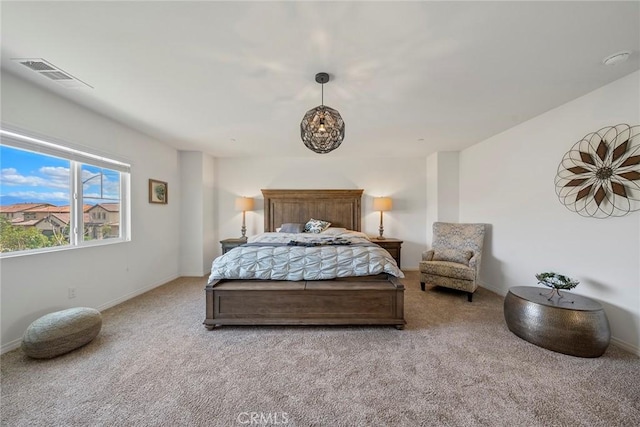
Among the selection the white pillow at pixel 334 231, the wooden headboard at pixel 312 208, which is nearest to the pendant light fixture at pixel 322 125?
the white pillow at pixel 334 231

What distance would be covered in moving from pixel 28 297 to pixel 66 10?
2.41 metres

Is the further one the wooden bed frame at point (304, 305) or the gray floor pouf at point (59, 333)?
the wooden bed frame at point (304, 305)

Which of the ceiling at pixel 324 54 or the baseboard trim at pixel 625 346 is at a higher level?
the ceiling at pixel 324 54

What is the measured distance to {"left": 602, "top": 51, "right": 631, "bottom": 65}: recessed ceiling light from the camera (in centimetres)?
171

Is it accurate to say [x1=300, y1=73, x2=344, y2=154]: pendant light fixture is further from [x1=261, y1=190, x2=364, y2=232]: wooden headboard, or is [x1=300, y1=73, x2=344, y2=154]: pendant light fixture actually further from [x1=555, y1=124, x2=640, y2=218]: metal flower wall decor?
[x1=261, y1=190, x2=364, y2=232]: wooden headboard

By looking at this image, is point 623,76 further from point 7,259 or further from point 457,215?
point 7,259

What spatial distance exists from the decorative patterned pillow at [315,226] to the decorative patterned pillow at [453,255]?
194 centimetres

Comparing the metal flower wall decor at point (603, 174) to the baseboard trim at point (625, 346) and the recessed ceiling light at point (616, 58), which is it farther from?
the baseboard trim at point (625, 346)

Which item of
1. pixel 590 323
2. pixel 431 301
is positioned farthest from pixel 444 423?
pixel 431 301

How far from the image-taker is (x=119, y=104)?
2510 millimetres

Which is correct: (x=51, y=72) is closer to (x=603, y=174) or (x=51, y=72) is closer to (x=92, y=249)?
(x=92, y=249)

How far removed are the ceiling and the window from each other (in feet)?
2.08

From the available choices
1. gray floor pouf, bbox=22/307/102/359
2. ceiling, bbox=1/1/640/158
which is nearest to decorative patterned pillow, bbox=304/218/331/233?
ceiling, bbox=1/1/640/158

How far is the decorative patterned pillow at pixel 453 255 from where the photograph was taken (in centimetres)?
342
